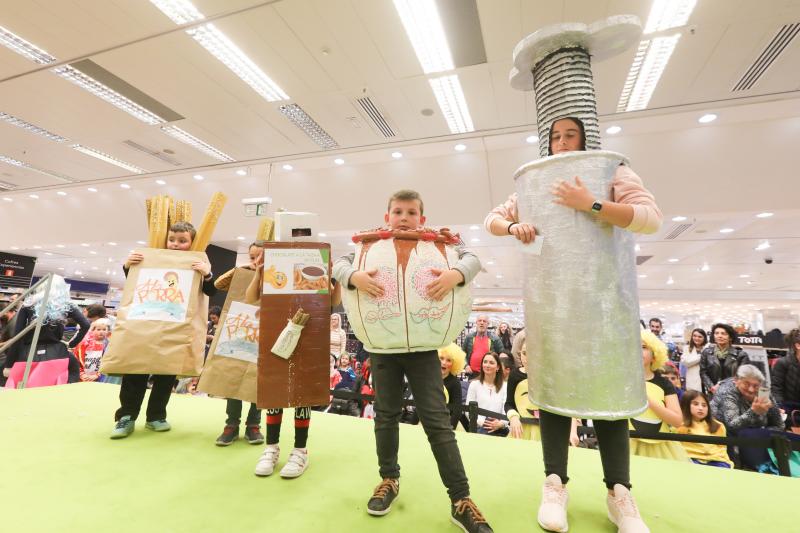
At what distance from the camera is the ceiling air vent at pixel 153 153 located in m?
6.71

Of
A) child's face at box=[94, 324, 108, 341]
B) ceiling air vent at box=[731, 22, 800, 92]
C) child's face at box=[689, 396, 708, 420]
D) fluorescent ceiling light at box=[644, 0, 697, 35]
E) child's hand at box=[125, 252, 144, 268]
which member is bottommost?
child's face at box=[689, 396, 708, 420]

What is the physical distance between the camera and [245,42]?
4203 millimetres

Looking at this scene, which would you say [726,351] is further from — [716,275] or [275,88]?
[716,275]

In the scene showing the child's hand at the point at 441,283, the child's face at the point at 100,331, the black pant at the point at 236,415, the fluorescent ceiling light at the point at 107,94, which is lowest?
the black pant at the point at 236,415

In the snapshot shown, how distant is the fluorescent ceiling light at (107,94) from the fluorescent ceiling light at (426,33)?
4210mm

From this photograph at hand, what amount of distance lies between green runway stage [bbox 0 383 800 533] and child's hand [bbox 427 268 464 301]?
33.2 inches

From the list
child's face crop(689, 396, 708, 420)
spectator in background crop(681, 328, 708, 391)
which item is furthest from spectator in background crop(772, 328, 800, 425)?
child's face crop(689, 396, 708, 420)

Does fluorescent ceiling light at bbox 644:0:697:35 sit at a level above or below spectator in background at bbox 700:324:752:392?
above

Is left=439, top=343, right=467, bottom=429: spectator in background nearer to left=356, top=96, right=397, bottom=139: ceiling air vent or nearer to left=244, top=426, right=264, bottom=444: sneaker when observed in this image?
left=244, top=426, right=264, bottom=444: sneaker

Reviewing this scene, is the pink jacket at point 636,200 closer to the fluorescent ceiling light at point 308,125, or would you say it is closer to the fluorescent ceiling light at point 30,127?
the fluorescent ceiling light at point 308,125

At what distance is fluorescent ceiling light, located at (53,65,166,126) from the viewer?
490cm

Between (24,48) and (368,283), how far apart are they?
5.94 meters

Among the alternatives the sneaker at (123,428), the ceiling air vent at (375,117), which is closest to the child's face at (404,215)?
the sneaker at (123,428)

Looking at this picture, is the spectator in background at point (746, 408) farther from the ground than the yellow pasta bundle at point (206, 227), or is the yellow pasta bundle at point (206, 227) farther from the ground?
the yellow pasta bundle at point (206, 227)
